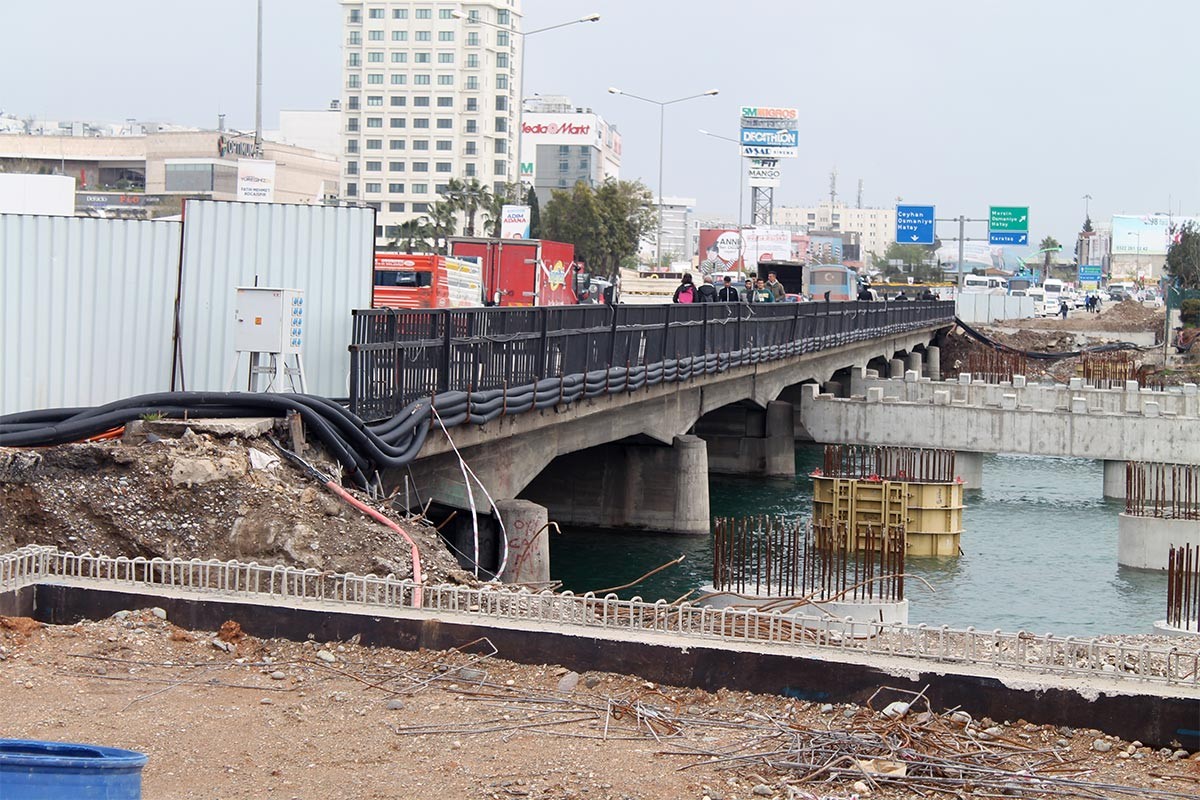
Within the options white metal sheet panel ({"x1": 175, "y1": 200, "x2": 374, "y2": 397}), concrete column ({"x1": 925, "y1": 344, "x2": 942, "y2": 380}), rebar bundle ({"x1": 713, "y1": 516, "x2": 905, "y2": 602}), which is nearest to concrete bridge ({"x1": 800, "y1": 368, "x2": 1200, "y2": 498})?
rebar bundle ({"x1": 713, "y1": 516, "x2": 905, "y2": 602})

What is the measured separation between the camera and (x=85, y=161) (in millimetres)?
116812

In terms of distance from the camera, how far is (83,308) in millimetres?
15367

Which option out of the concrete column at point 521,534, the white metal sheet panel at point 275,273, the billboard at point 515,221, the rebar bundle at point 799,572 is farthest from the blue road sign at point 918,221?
the white metal sheet panel at point 275,273

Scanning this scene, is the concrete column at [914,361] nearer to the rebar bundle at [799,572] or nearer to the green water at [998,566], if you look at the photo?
the green water at [998,566]

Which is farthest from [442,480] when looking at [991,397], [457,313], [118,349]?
[991,397]

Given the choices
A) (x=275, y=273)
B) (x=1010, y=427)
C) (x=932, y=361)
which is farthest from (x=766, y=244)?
(x=275, y=273)

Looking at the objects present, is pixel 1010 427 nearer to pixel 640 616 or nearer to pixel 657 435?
pixel 657 435

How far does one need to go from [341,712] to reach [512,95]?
5795 inches

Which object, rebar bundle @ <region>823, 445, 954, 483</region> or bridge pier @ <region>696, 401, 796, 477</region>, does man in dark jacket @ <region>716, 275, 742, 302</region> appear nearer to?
rebar bundle @ <region>823, 445, 954, 483</region>

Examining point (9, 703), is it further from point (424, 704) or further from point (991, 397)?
point (991, 397)

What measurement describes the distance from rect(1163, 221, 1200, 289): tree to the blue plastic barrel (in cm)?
11372

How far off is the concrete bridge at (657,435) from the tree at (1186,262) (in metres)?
64.8

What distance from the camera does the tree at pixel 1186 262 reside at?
4423 inches

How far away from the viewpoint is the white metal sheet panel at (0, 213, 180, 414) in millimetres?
15062
